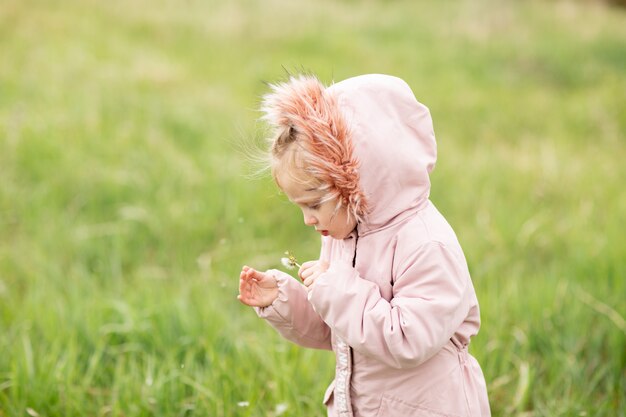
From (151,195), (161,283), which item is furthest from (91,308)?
(151,195)

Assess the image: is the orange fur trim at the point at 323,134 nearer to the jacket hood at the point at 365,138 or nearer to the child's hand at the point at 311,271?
the jacket hood at the point at 365,138

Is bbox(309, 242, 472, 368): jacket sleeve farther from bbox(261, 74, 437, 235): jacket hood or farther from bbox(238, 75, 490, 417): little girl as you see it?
bbox(261, 74, 437, 235): jacket hood

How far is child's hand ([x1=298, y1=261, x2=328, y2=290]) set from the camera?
178cm

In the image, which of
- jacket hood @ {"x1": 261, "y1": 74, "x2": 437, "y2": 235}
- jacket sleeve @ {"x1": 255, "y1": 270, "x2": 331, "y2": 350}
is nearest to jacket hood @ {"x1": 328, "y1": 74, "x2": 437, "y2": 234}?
jacket hood @ {"x1": 261, "y1": 74, "x2": 437, "y2": 235}

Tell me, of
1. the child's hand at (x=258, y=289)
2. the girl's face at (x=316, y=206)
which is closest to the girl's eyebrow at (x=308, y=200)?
the girl's face at (x=316, y=206)

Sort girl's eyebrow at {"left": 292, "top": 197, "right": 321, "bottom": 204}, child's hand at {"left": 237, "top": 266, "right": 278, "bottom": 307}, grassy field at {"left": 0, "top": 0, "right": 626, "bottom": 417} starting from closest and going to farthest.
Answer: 1. girl's eyebrow at {"left": 292, "top": 197, "right": 321, "bottom": 204}
2. child's hand at {"left": 237, "top": 266, "right": 278, "bottom": 307}
3. grassy field at {"left": 0, "top": 0, "right": 626, "bottom": 417}

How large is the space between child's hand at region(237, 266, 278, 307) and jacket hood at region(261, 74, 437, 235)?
0.33 m

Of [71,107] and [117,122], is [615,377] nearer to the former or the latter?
[117,122]

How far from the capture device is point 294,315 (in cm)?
200

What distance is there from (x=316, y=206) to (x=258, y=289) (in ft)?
1.05

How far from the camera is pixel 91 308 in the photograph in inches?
127

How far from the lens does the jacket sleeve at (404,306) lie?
1.65 meters

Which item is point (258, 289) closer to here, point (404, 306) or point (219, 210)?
point (404, 306)

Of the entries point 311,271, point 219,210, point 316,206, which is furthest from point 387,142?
point 219,210
